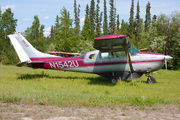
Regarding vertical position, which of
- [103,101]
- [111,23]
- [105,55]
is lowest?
[103,101]

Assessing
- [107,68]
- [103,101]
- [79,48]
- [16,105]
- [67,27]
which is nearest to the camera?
[16,105]

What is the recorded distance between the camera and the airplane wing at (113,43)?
8.28 metres

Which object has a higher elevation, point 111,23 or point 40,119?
point 111,23

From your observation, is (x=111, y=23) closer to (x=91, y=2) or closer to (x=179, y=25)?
(x=91, y=2)

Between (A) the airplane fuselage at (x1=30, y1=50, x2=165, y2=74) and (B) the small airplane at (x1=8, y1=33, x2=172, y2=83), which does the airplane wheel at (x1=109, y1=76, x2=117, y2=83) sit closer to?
(B) the small airplane at (x1=8, y1=33, x2=172, y2=83)

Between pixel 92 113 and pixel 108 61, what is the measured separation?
631 centimetres

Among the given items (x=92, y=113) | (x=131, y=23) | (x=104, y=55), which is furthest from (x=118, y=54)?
(x=131, y=23)

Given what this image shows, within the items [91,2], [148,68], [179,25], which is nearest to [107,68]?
[148,68]

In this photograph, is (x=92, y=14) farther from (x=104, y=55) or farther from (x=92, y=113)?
(x=92, y=113)

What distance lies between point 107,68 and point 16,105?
636 centimetres

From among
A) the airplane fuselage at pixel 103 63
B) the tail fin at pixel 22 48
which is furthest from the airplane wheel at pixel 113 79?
the tail fin at pixel 22 48

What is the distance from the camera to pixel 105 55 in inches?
415

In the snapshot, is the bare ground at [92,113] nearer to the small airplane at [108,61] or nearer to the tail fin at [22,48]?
the small airplane at [108,61]

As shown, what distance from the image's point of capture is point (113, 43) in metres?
9.30
